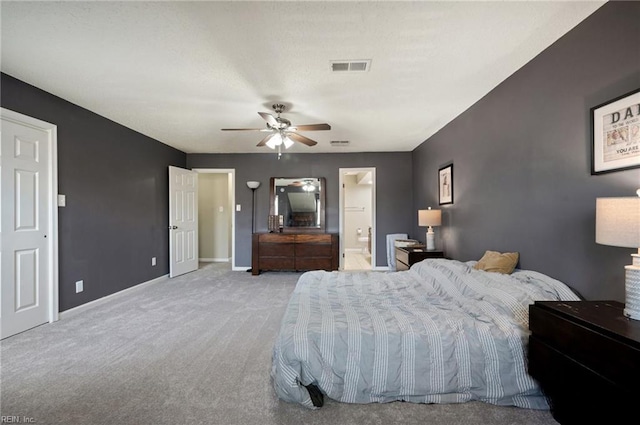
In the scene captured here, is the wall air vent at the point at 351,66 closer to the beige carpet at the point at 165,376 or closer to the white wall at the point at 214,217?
the beige carpet at the point at 165,376

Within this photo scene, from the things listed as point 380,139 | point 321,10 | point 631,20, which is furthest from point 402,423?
point 380,139

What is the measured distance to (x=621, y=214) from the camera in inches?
48.7

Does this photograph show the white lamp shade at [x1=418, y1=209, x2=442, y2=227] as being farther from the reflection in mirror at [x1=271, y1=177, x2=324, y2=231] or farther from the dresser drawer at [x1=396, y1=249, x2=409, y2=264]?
the reflection in mirror at [x1=271, y1=177, x2=324, y2=231]

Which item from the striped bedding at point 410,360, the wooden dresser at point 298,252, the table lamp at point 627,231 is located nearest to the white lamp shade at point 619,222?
the table lamp at point 627,231

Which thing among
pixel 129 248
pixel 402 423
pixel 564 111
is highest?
pixel 564 111

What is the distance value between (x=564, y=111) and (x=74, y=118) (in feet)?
15.7

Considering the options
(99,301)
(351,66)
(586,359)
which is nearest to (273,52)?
(351,66)

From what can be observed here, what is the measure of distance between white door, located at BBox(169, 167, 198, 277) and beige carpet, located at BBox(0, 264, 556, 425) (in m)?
1.73

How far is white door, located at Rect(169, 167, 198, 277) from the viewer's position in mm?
4914

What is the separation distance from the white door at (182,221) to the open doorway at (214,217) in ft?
4.36

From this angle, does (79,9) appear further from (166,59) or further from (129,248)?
(129,248)

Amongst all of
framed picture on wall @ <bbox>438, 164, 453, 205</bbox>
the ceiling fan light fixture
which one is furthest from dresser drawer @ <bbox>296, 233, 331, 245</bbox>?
the ceiling fan light fixture

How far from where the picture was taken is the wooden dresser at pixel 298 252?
518cm

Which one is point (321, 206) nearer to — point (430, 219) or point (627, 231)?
point (430, 219)
